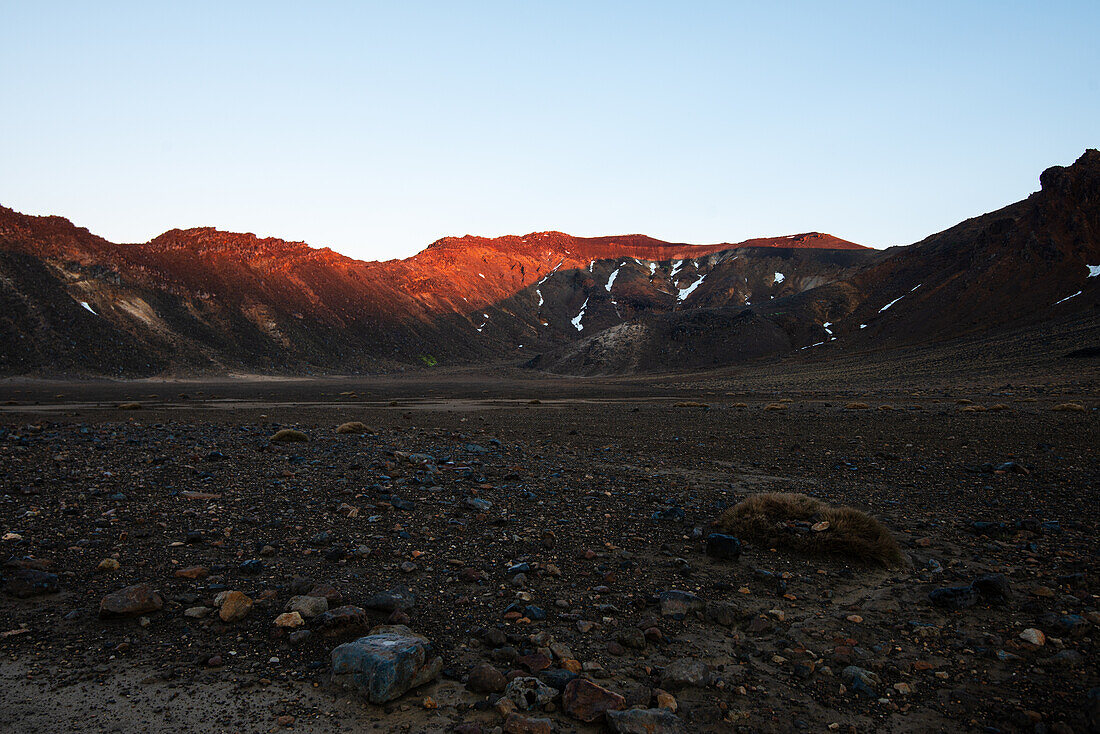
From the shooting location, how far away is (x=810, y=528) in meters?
7.43

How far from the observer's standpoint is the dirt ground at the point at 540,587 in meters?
3.98

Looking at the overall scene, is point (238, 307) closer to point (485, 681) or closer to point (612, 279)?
point (485, 681)

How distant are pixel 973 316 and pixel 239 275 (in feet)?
389

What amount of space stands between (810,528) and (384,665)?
5.73 meters

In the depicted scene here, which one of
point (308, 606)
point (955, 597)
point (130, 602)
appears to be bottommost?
point (955, 597)

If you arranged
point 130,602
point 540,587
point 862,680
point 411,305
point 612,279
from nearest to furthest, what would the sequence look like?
point 862,680 → point 130,602 → point 540,587 → point 411,305 → point 612,279

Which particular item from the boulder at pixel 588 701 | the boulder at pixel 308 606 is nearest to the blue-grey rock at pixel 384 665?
the boulder at pixel 308 606

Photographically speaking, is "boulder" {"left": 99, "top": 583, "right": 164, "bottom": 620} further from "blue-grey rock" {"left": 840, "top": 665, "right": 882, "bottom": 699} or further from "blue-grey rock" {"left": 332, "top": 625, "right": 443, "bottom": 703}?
"blue-grey rock" {"left": 840, "top": 665, "right": 882, "bottom": 699}

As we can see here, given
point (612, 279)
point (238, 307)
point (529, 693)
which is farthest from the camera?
point (612, 279)

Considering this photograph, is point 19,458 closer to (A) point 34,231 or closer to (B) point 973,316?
(B) point 973,316

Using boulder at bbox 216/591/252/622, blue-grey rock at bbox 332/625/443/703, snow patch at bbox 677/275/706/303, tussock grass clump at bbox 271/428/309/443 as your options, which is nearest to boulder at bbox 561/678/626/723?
blue-grey rock at bbox 332/625/443/703

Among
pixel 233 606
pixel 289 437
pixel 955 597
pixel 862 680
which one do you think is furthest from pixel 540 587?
pixel 289 437

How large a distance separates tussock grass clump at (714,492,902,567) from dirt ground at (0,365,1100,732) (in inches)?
9.6

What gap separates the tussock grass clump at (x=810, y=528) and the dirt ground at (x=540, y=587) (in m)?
0.24
